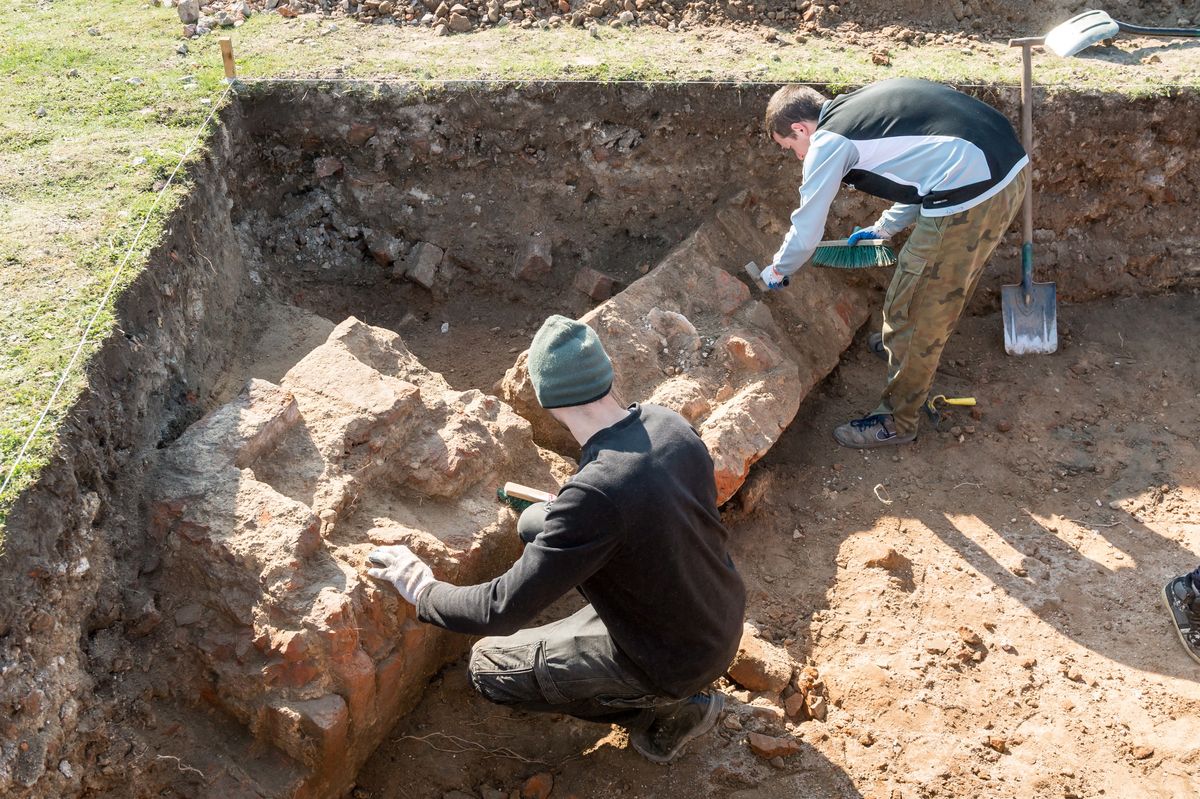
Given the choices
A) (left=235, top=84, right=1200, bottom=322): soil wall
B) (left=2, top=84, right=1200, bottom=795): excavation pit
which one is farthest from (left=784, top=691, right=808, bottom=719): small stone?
(left=235, top=84, right=1200, bottom=322): soil wall

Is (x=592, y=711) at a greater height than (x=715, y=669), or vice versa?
(x=715, y=669)

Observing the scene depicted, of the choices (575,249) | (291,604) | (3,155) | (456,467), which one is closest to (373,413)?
(456,467)

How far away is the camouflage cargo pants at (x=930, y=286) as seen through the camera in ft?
14.2

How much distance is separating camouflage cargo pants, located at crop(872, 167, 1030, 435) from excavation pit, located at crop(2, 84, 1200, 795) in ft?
1.71

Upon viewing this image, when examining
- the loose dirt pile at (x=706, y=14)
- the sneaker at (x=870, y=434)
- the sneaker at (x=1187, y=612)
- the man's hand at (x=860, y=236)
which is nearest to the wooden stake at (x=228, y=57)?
the loose dirt pile at (x=706, y=14)

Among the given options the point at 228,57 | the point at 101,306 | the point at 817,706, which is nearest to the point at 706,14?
the point at 228,57

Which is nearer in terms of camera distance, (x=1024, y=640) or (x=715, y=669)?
(x=715, y=669)

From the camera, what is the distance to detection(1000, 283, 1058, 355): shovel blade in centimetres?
535

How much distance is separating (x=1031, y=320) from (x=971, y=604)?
1987 mm

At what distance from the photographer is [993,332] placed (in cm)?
559

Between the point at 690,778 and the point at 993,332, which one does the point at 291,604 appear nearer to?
the point at 690,778

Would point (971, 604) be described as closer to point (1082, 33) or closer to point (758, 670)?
point (758, 670)

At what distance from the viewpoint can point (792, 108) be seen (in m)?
4.20

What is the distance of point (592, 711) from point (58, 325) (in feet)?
7.87
